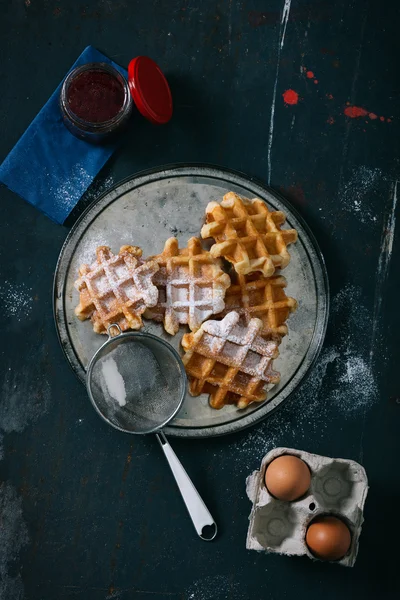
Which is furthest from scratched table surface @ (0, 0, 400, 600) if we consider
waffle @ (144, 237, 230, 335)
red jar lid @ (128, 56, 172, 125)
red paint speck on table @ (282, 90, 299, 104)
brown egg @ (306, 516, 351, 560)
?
waffle @ (144, 237, 230, 335)

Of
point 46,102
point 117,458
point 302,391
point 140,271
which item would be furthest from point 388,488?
point 46,102

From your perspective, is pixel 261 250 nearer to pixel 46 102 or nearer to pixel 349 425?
pixel 349 425

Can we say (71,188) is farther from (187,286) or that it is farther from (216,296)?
(216,296)

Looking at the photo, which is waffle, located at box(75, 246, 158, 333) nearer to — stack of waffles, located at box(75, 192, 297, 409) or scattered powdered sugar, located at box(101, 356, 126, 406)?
stack of waffles, located at box(75, 192, 297, 409)

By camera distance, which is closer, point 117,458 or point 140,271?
point 140,271

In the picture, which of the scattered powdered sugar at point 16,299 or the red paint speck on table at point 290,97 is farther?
the red paint speck on table at point 290,97

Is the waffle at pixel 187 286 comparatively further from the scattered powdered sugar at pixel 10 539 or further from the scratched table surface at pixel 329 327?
the scattered powdered sugar at pixel 10 539

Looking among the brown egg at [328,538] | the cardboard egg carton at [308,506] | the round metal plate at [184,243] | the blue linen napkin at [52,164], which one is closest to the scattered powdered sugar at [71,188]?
the blue linen napkin at [52,164]
